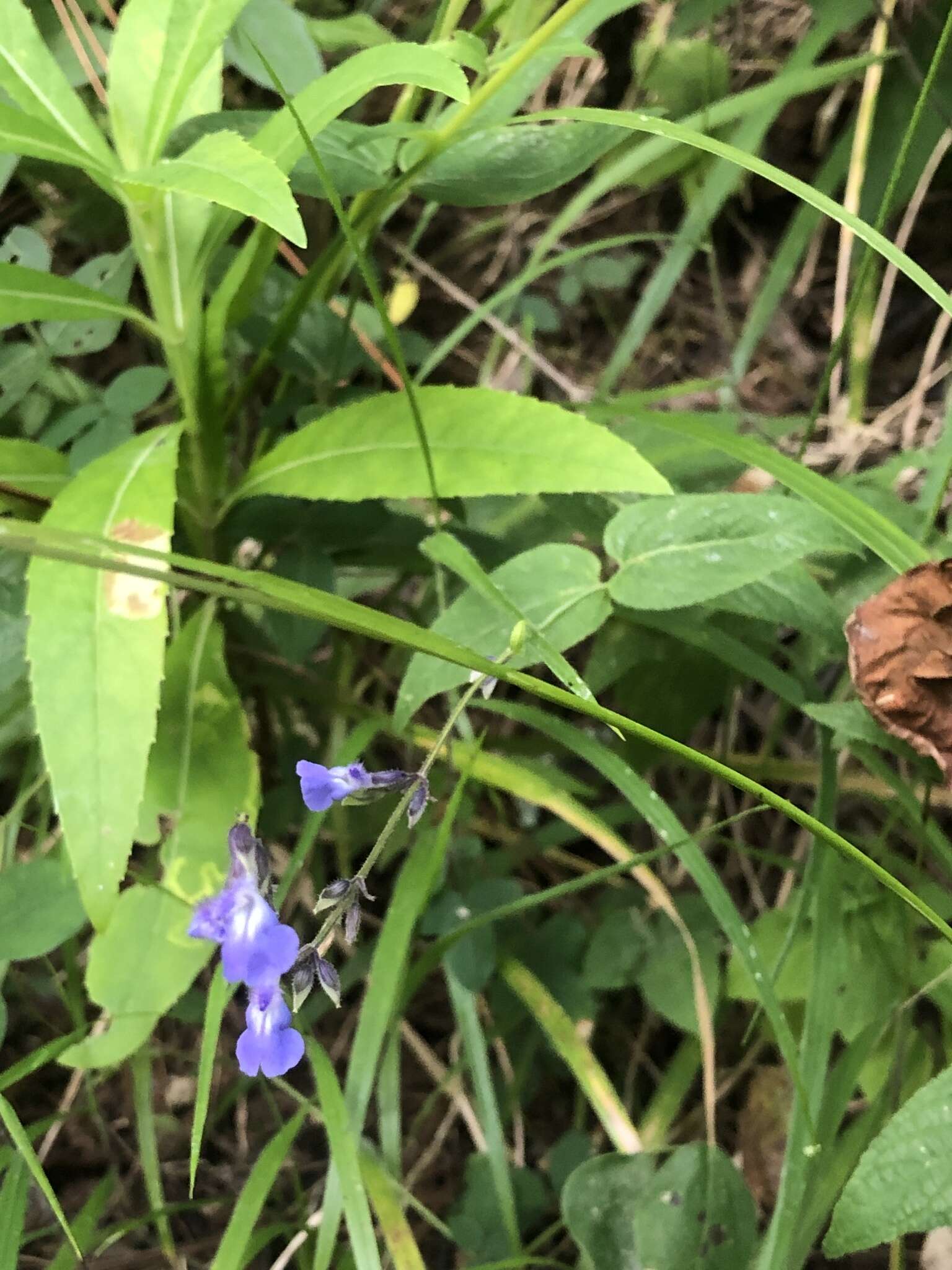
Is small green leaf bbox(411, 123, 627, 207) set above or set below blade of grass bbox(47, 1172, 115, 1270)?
above

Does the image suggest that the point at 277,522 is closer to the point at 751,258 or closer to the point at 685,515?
the point at 685,515

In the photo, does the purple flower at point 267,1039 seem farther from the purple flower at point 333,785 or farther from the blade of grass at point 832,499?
the blade of grass at point 832,499

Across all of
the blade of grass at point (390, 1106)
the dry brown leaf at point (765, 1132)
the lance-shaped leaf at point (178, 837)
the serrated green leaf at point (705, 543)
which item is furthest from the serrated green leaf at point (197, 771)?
the dry brown leaf at point (765, 1132)

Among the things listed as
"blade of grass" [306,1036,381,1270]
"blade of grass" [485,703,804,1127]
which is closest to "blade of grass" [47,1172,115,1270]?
"blade of grass" [306,1036,381,1270]

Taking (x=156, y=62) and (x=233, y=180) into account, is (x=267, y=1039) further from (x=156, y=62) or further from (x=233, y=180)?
(x=156, y=62)

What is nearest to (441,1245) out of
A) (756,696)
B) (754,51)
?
(756,696)

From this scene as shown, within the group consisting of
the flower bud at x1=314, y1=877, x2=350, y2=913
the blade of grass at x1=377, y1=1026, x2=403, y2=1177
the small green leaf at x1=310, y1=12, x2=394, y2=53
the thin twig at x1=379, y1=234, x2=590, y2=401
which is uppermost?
the small green leaf at x1=310, y1=12, x2=394, y2=53

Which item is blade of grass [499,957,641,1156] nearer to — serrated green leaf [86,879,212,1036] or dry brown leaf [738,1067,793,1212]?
dry brown leaf [738,1067,793,1212]
